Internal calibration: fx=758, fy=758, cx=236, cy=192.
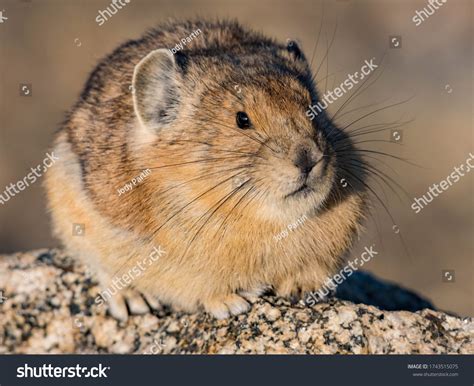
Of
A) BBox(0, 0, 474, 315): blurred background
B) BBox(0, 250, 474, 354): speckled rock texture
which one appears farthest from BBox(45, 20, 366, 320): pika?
BBox(0, 0, 474, 315): blurred background

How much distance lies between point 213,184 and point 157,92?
4.54 ft

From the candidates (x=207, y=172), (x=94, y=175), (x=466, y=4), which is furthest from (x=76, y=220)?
(x=466, y=4)

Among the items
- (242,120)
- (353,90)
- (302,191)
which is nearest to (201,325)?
(302,191)

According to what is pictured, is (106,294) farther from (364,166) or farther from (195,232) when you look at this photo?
(364,166)

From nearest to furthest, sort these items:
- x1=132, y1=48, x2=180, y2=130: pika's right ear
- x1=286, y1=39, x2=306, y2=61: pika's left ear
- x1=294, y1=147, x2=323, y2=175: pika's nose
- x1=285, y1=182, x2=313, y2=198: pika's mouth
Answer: x1=294, y1=147, x2=323, y2=175: pika's nose → x1=285, y1=182, x2=313, y2=198: pika's mouth → x1=132, y1=48, x2=180, y2=130: pika's right ear → x1=286, y1=39, x2=306, y2=61: pika's left ear

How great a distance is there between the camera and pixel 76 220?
8.73 metres

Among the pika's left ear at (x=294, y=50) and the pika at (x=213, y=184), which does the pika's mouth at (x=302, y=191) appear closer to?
→ the pika at (x=213, y=184)

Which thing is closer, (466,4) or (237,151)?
(237,151)

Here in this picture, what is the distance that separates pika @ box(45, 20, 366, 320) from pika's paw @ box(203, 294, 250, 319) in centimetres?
1

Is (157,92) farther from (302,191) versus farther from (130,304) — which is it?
(130,304)

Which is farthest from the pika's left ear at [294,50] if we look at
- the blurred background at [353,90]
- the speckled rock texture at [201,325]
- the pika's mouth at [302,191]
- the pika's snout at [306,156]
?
the blurred background at [353,90]

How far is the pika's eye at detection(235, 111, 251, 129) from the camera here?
23.8 ft

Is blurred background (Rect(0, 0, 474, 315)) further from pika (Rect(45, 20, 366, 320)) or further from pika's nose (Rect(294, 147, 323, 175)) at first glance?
pika's nose (Rect(294, 147, 323, 175))

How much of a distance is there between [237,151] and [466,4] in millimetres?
17101
